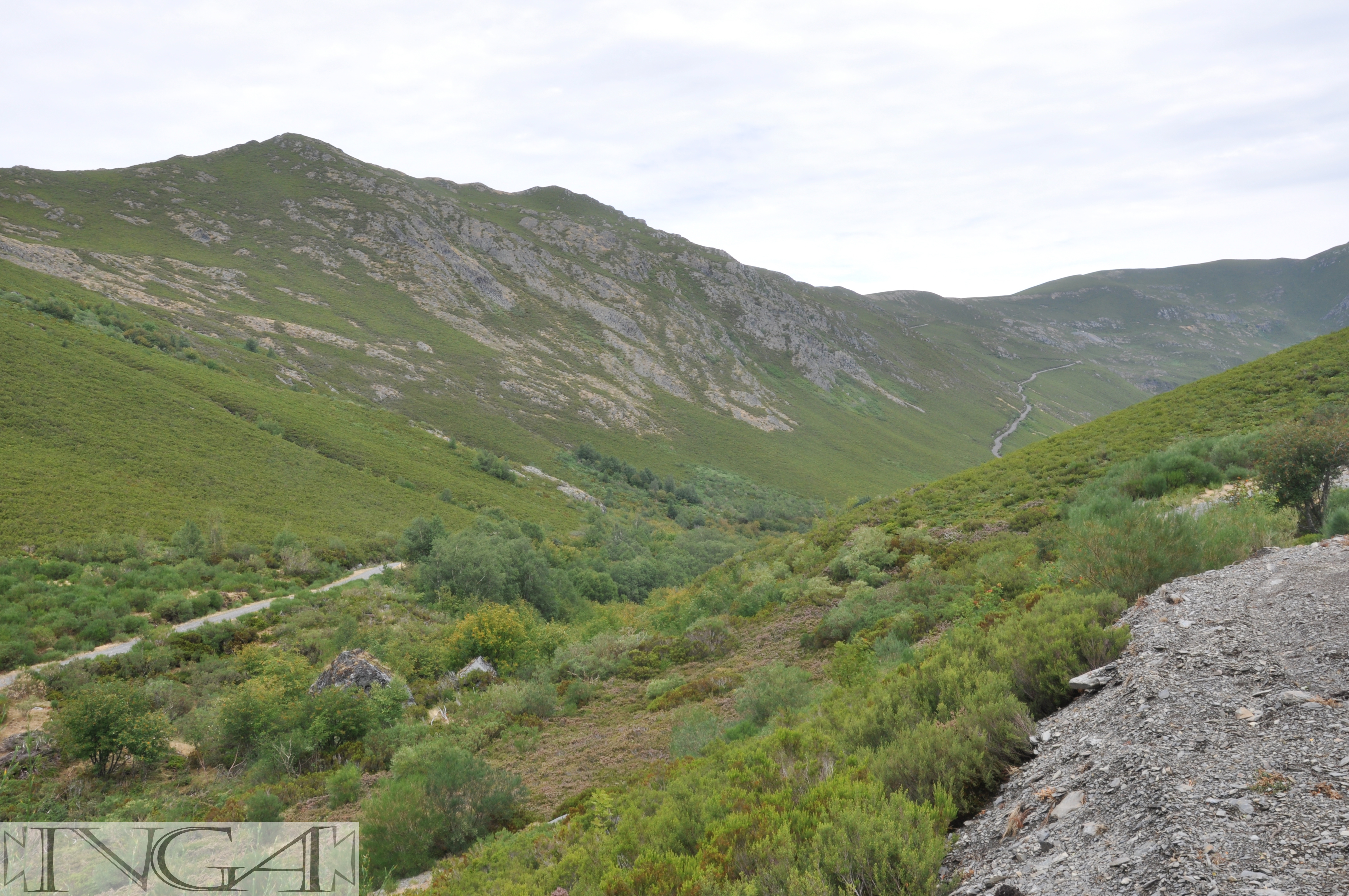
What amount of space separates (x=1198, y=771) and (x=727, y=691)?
30.3 ft

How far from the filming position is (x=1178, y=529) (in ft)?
25.7

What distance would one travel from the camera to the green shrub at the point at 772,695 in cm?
953

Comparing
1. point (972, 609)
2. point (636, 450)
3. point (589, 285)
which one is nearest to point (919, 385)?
point (589, 285)

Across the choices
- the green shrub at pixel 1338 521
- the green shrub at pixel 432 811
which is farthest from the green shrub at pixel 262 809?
the green shrub at pixel 1338 521

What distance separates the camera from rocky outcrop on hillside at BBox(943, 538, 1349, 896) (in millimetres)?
2963

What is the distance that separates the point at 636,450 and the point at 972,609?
68.0m

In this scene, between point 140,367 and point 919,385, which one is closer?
point 140,367

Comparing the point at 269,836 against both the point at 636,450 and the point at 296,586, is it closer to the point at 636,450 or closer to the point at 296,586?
the point at 296,586

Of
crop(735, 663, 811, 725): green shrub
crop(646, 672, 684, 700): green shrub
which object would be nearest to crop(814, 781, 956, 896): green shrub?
crop(735, 663, 811, 725): green shrub

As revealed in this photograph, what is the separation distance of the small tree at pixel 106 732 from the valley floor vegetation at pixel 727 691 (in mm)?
51

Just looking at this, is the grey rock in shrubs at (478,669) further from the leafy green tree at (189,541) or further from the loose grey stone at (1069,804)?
the leafy green tree at (189,541)

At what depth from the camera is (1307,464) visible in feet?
31.5

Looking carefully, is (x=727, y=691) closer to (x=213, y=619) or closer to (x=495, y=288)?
(x=213, y=619)
